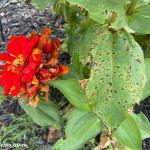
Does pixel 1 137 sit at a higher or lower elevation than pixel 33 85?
lower

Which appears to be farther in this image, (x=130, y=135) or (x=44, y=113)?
(x=44, y=113)

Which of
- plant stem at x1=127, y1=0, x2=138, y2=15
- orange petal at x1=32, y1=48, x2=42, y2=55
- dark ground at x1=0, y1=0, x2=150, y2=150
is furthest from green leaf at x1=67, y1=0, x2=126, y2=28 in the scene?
dark ground at x1=0, y1=0, x2=150, y2=150

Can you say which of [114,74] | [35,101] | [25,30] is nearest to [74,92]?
[35,101]

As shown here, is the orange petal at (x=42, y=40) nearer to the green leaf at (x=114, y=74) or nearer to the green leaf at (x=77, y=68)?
the green leaf at (x=77, y=68)

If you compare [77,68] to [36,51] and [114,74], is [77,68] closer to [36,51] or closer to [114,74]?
[36,51]

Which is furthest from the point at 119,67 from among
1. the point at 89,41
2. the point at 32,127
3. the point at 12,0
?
the point at 12,0

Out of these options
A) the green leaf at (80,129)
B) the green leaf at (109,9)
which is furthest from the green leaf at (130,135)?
the green leaf at (109,9)

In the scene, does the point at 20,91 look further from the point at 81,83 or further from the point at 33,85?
the point at 81,83
